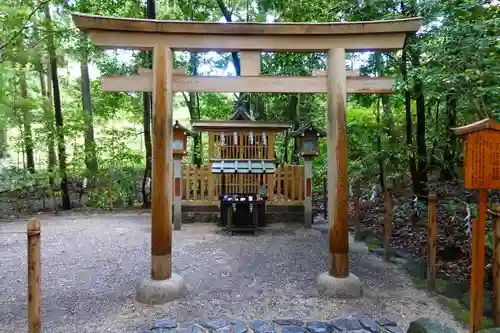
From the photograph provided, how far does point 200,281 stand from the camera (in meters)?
4.73

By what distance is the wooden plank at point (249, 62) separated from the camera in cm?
425

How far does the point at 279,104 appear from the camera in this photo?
13.4 metres

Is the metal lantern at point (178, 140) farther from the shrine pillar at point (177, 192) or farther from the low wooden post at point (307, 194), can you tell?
the low wooden post at point (307, 194)

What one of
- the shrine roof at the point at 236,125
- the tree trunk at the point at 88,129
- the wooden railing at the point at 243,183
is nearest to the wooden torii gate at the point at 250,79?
the shrine roof at the point at 236,125

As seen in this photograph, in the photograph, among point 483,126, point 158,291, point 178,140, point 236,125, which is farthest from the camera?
point 236,125

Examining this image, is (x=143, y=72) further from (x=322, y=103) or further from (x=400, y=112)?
(x=322, y=103)

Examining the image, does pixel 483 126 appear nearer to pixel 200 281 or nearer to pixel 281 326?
pixel 281 326

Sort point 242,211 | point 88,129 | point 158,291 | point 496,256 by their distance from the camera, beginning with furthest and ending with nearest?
1. point 88,129
2. point 242,211
3. point 158,291
4. point 496,256

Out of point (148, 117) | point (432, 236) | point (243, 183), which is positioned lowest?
point (432, 236)

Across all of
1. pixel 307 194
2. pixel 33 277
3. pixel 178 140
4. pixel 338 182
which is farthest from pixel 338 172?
pixel 178 140

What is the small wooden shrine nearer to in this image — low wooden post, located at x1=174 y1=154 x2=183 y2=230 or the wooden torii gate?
low wooden post, located at x1=174 y1=154 x2=183 y2=230

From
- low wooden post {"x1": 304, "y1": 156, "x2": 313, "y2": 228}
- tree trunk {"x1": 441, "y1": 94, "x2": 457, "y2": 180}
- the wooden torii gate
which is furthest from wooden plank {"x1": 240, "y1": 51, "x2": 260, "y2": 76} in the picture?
tree trunk {"x1": 441, "y1": 94, "x2": 457, "y2": 180}

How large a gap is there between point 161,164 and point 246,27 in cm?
182

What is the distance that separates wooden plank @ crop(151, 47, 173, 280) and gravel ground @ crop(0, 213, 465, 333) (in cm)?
52
